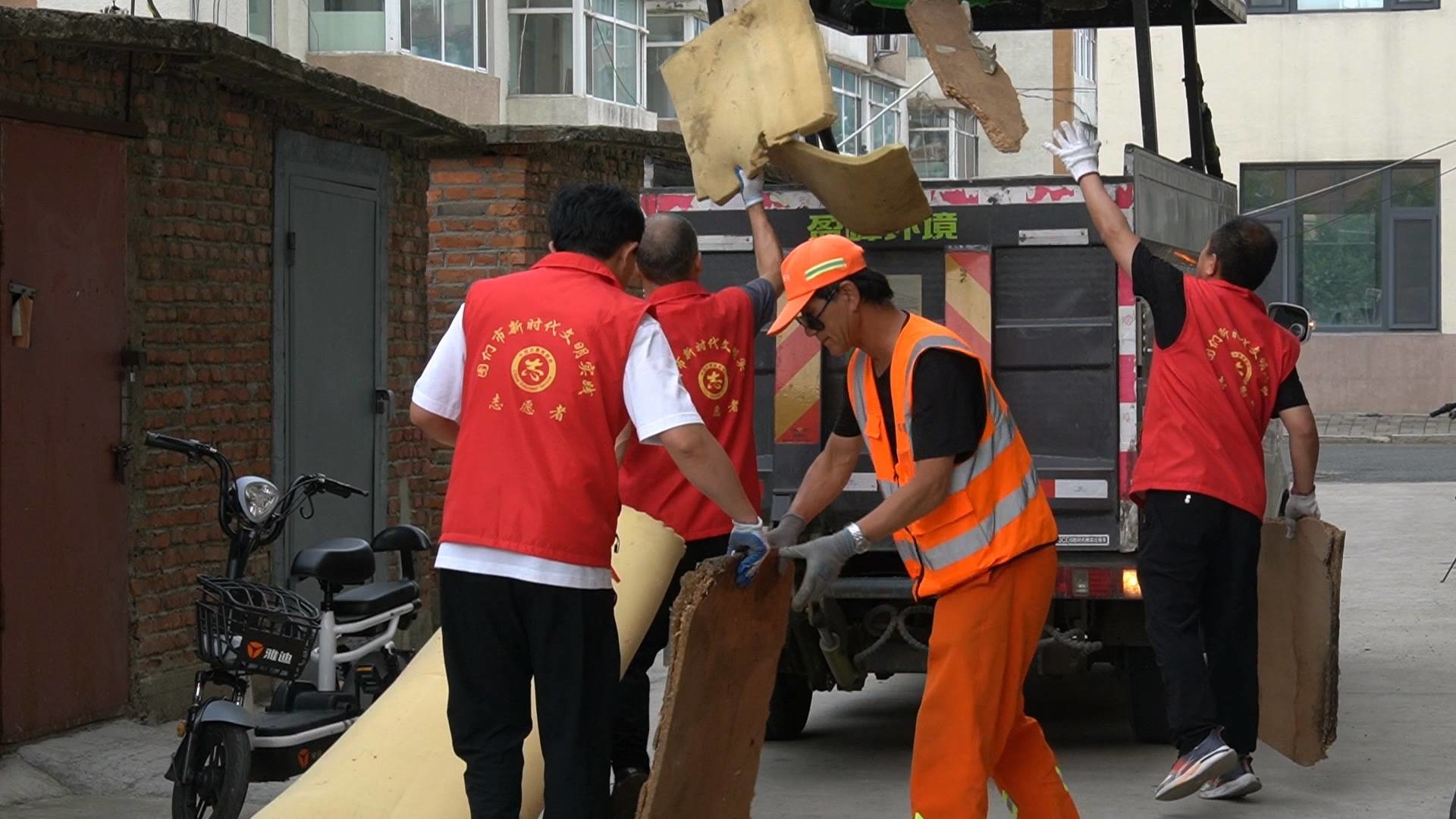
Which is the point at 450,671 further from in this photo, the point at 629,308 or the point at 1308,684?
the point at 1308,684

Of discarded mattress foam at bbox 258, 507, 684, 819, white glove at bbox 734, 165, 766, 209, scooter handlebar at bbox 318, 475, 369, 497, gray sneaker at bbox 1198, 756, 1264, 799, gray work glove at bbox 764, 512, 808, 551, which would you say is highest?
white glove at bbox 734, 165, 766, 209

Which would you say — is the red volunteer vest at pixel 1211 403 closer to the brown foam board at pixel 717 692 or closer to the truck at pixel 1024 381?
the truck at pixel 1024 381

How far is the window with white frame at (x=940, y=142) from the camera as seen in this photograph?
1906 inches

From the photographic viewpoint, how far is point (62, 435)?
Answer: 25.7ft

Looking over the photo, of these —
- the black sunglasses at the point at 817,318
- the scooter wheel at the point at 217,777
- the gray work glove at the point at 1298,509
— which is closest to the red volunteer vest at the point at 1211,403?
the gray work glove at the point at 1298,509

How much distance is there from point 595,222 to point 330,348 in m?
5.30

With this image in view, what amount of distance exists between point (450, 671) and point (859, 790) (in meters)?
3.01

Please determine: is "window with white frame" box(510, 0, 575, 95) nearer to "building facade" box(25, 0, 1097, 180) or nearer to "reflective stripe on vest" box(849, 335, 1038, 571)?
"building facade" box(25, 0, 1097, 180)

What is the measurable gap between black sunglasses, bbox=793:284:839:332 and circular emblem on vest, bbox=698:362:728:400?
29.2 inches

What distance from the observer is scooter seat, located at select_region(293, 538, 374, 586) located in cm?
682

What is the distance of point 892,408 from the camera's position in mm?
5637

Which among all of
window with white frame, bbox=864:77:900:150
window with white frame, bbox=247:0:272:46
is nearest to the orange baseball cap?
window with white frame, bbox=247:0:272:46

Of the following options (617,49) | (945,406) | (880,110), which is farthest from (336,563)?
(880,110)

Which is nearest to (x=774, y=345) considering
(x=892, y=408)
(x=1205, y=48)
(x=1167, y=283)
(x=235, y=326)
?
(x=1167, y=283)
